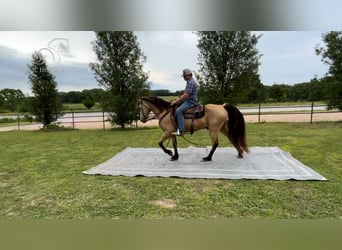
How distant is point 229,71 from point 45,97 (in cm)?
428

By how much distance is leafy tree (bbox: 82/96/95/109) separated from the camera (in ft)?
14.9

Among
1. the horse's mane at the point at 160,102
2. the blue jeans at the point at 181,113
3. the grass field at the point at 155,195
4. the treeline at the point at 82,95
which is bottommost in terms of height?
the grass field at the point at 155,195

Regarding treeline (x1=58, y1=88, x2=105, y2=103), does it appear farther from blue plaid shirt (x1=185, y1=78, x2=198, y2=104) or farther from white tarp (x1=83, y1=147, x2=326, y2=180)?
blue plaid shirt (x1=185, y1=78, x2=198, y2=104)

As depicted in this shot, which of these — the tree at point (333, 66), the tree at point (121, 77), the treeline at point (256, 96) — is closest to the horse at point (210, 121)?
the treeline at point (256, 96)

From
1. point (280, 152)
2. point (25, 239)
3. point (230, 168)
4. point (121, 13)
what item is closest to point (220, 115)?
point (230, 168)

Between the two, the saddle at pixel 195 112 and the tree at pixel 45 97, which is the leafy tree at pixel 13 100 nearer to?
the tree at pixel 45 97

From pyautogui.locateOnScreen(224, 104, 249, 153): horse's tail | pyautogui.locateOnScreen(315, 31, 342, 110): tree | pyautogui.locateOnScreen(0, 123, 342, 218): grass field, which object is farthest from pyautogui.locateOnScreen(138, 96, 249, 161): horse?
pyautogui.locateOnScreen(315, 31, 342, 110): tree

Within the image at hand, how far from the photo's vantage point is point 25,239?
3.49 ft

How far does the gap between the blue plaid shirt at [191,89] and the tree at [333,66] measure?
3434 mm

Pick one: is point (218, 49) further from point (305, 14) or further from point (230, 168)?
point (305, 14)

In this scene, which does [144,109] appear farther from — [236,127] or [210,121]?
[236,127]

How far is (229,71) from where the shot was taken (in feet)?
11.8

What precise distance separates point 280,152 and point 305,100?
2290 mm

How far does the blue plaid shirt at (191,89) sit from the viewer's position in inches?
85.6
